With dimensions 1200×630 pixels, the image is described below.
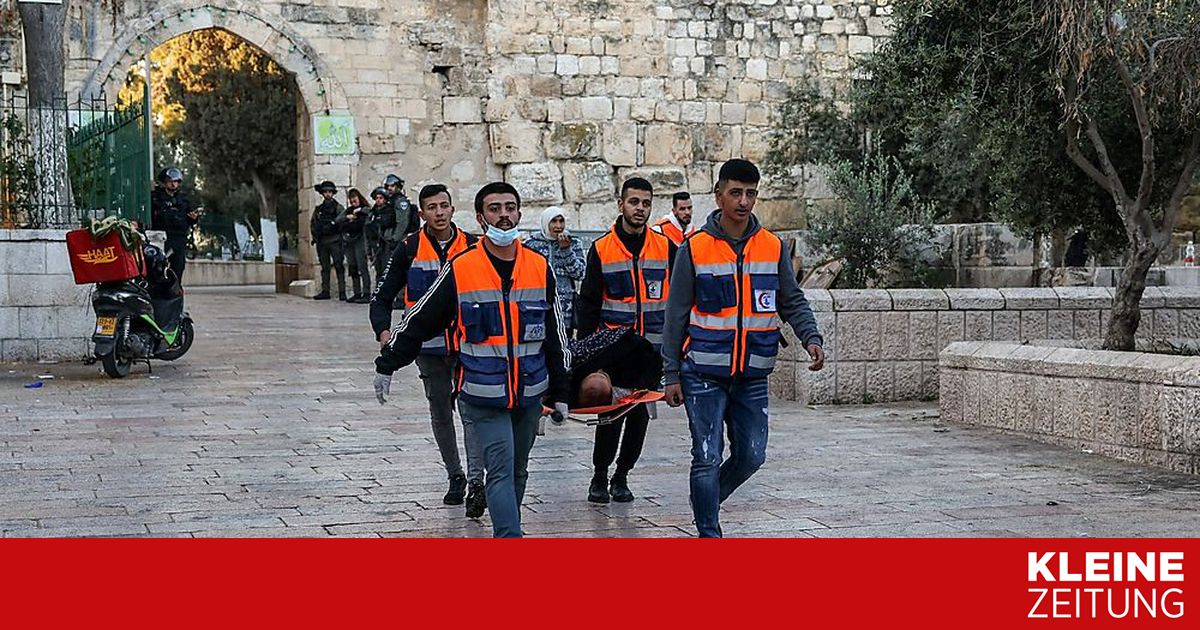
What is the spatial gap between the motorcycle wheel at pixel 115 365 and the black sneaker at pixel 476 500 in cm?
582

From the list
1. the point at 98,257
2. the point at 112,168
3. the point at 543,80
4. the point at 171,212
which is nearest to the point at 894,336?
the point at 98,257

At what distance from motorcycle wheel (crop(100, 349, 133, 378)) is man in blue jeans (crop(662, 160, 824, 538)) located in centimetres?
681

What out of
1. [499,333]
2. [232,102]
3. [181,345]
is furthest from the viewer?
[232,102]

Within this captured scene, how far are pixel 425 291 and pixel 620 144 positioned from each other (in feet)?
46.5

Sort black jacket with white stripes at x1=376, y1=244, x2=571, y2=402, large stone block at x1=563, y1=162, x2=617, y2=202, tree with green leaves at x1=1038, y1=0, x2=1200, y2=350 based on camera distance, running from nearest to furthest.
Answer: black jacket with white stripes at x1=376, y1=244, x2=571, y2=402 < tree with green leaves at x1=1038, y1=0, x2=1200, y2=350 < large stone block at x1=563, y1=162, x2=617, y2=202

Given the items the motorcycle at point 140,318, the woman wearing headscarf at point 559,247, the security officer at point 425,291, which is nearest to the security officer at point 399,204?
the motorcycle at point 140,318

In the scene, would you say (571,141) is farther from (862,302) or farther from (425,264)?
(425,264)

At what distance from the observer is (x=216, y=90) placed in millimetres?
32906

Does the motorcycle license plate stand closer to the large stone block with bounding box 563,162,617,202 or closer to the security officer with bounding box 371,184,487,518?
the security officer with bounding box 371,184,487,518

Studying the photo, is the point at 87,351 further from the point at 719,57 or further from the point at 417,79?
the point at 719,57

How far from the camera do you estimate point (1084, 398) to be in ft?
28.3

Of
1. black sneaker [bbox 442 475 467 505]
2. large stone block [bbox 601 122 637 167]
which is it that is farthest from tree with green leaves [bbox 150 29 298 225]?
black sneaker [bbox 442 475 467 505]

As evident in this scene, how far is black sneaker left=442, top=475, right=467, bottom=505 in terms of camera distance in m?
7.09
